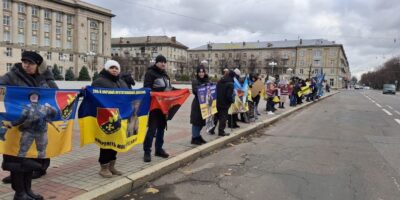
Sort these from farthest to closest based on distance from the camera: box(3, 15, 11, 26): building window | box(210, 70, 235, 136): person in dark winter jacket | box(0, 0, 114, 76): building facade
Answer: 1. box(0, 0, 114, 76): building facade
2. box(3, 15, 11, 26): building window
3. box(210, 70, 235, 136): person in dark winter jacket

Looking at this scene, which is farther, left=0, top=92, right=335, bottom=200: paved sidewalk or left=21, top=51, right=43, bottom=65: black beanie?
left=0, top=92, right=335, bottom=200: paved sidewalk

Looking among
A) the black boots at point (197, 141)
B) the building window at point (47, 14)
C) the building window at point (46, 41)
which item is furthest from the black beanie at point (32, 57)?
the building window at point (47, 14)

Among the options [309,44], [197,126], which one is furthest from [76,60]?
[197,126]

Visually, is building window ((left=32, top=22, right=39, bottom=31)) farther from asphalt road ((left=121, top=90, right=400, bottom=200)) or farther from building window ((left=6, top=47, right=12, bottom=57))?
asphalt road ((left=121, top=90, right=400, bottom=200))

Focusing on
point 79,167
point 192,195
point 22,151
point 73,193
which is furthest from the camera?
point 79,167

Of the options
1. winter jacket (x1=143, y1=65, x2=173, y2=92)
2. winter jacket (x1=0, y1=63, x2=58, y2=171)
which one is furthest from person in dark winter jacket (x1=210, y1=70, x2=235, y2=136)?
winter jacket (x1=0, y1=63, x2=58, y2=171)

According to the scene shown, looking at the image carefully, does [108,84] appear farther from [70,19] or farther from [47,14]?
[70,19]

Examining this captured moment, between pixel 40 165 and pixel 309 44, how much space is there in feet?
454

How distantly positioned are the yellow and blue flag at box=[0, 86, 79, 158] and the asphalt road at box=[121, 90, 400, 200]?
138 cm

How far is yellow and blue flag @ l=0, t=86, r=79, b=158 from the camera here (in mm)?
4551

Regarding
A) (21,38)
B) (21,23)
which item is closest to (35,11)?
(21,23)

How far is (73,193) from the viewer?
512 cm

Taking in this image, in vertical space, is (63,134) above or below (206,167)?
above

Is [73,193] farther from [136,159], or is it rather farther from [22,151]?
[136,159]
